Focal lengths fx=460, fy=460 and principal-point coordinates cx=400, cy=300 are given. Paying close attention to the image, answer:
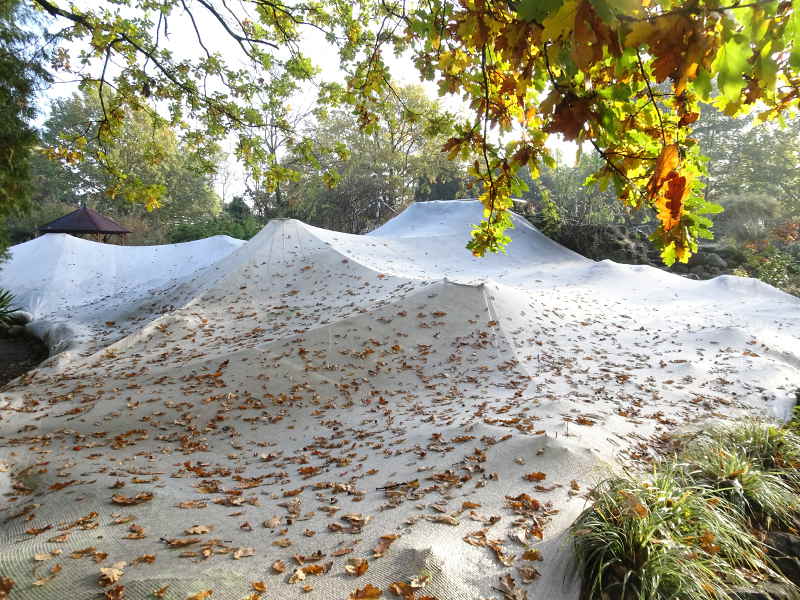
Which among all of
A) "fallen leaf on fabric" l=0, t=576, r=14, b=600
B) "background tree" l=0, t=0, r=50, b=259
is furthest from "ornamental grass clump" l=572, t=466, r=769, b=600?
"background tree" l=0, t=0, r=50, b=259

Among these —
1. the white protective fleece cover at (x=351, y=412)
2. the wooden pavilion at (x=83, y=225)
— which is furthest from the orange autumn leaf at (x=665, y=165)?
the wooden pavilion at (x=83, y=225)

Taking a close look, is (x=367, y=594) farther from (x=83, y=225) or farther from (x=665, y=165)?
(x=83, y=225)

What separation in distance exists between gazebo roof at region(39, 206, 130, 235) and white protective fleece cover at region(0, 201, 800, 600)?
5216mm

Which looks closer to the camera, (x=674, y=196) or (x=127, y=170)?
(x=674, y=196)

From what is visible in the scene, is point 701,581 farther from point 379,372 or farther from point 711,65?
point 379,372

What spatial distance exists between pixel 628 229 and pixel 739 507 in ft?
30.9

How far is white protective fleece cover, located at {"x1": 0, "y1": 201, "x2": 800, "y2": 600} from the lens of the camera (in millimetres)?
1793

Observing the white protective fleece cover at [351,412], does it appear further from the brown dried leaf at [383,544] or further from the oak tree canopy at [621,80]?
the oak tree canopy at [621,80]

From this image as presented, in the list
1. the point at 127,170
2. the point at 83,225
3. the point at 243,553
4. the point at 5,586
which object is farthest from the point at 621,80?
the point at 127,170

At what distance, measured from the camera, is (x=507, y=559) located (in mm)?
1757

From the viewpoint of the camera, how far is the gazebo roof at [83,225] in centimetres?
1307

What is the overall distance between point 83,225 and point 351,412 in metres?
13.1

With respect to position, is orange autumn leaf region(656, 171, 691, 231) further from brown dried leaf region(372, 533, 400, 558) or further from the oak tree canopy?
brown dried leaf region(372, 533, 400, 558)

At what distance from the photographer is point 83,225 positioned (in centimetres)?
1331
